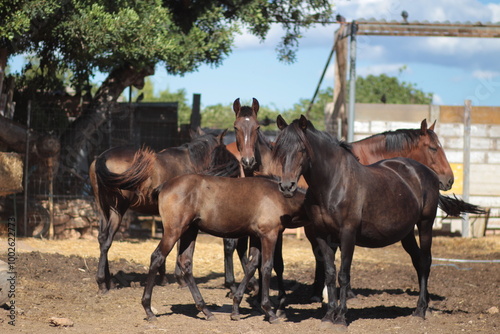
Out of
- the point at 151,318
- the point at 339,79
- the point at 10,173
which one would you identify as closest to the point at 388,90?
the point at 339,79

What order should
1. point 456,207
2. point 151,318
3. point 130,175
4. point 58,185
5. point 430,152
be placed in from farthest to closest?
1. point 58,185
2. point 430,152
3. point 456,207
4. point 130,175
5. point 151,318

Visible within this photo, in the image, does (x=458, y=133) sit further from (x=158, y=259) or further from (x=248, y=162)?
(x=158, y=259)

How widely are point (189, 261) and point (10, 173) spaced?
19.1ft

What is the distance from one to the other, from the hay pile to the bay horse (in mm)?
4460

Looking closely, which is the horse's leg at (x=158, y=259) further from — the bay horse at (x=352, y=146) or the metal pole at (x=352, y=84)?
the metal pole at (x=352, y=84)

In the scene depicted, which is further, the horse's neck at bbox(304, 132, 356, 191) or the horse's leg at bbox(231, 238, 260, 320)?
the horse's leg at bbox(231, 238, 260, 320)

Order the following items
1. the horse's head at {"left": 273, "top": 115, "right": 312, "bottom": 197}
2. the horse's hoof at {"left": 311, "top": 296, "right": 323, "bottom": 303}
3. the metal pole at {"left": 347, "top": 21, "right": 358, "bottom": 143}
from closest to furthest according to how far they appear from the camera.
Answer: the horse's head at {"left": 273, "top": 115, "right": 312, "bottom": 197}, the horse's hoof at {"left": 311, "top": 296, "right": 323, "bottom": 303}, the metal pole at {"left": 347, "top": 21, "right": 358, "bottom": 143}

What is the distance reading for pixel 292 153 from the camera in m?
5.66

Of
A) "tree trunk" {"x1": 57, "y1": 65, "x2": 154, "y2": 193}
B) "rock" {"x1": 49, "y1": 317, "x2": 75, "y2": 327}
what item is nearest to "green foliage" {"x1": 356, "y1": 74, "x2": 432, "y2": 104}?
"tree trunk" {"x1": 57, "y1": 65, "x2": 154, "y2": 193}

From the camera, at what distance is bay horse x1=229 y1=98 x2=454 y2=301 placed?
7188 millimetres

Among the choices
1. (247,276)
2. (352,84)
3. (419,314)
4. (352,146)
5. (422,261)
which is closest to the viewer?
(247,276)

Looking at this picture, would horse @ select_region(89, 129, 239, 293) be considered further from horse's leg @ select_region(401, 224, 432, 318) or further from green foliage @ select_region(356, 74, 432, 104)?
green foliage @ select_region(356, 74, 432, 104)

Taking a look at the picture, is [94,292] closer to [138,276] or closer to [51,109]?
[138,276]

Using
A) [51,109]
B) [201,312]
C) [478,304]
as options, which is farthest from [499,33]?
[201,312]
